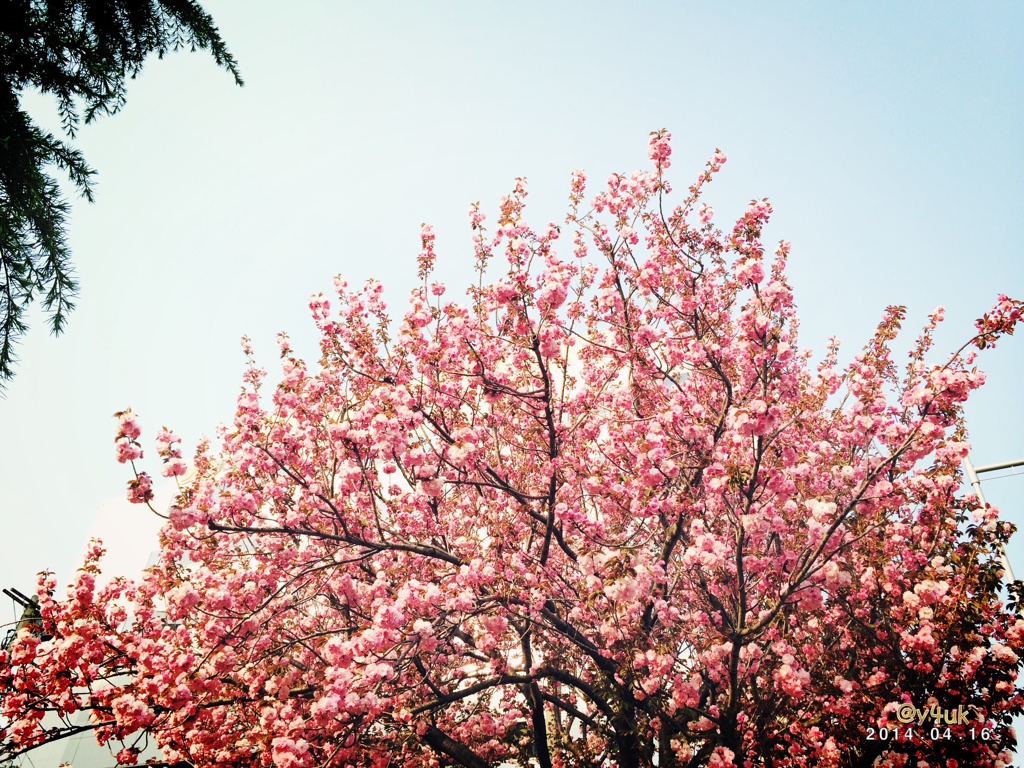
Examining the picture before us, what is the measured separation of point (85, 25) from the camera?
15.3 ft

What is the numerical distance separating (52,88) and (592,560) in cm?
587

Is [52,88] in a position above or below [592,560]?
above

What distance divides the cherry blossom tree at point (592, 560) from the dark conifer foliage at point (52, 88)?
146 cm

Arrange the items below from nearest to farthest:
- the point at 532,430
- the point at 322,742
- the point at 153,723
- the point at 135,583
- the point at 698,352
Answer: the point at 153,723 → the point at 322,742 → the point at 698,352 → the point at 532,430 → the point at 135,583

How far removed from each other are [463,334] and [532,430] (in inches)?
59.2

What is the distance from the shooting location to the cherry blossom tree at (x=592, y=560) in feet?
19.1

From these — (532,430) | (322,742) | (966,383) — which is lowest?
(322,742)

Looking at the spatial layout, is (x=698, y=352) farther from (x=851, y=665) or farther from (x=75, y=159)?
(x=75, y=159)

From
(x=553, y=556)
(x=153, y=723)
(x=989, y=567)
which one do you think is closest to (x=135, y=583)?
(x=153, y=723)

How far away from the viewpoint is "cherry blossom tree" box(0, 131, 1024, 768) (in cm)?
582

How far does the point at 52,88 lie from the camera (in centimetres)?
461

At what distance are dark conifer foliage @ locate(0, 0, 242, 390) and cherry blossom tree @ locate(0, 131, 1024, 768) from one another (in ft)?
4.78

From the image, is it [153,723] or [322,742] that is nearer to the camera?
[153,723]

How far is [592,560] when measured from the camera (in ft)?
18.1
